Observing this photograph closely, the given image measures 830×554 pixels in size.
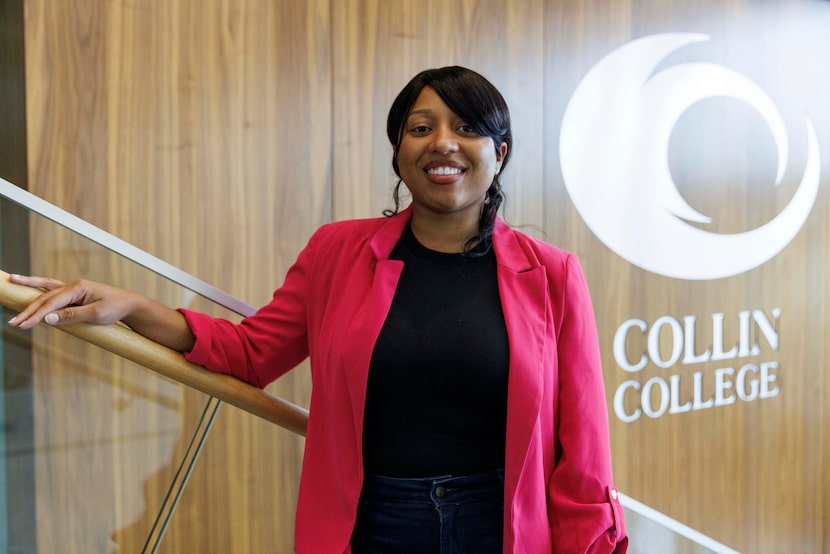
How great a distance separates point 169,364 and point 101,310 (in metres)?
0.19

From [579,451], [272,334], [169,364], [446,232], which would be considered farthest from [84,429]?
[579,451]

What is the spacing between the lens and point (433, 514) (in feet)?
5.17

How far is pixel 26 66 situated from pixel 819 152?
3.98m

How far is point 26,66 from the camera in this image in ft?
7.95

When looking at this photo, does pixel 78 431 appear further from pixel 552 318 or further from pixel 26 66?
pixel 26 66

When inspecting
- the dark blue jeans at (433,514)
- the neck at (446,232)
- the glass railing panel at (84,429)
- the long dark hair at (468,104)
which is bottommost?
the dark blue jeans at (433,514)

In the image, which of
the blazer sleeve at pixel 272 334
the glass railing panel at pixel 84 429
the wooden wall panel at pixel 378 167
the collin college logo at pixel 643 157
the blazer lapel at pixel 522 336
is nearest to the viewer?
the glass railing panel at pixel 84 429

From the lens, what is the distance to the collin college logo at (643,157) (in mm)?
3609

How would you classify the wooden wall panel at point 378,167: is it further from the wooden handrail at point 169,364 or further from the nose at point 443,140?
the nose at point 443,140

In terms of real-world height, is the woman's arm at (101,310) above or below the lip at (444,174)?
below

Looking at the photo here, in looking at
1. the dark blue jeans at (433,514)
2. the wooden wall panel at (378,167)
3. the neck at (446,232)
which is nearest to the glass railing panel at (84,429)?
the wooden wall panel at (378,167)

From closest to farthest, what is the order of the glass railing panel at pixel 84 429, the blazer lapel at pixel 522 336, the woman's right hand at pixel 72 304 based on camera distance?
1. the woman's right hand at pixel 72 304
2. the glass railing panel at pixel 84 429
3. the blazer lapel at pixel 522 336

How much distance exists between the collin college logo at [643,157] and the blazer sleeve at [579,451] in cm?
199

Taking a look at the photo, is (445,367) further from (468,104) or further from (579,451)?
(468,104)
